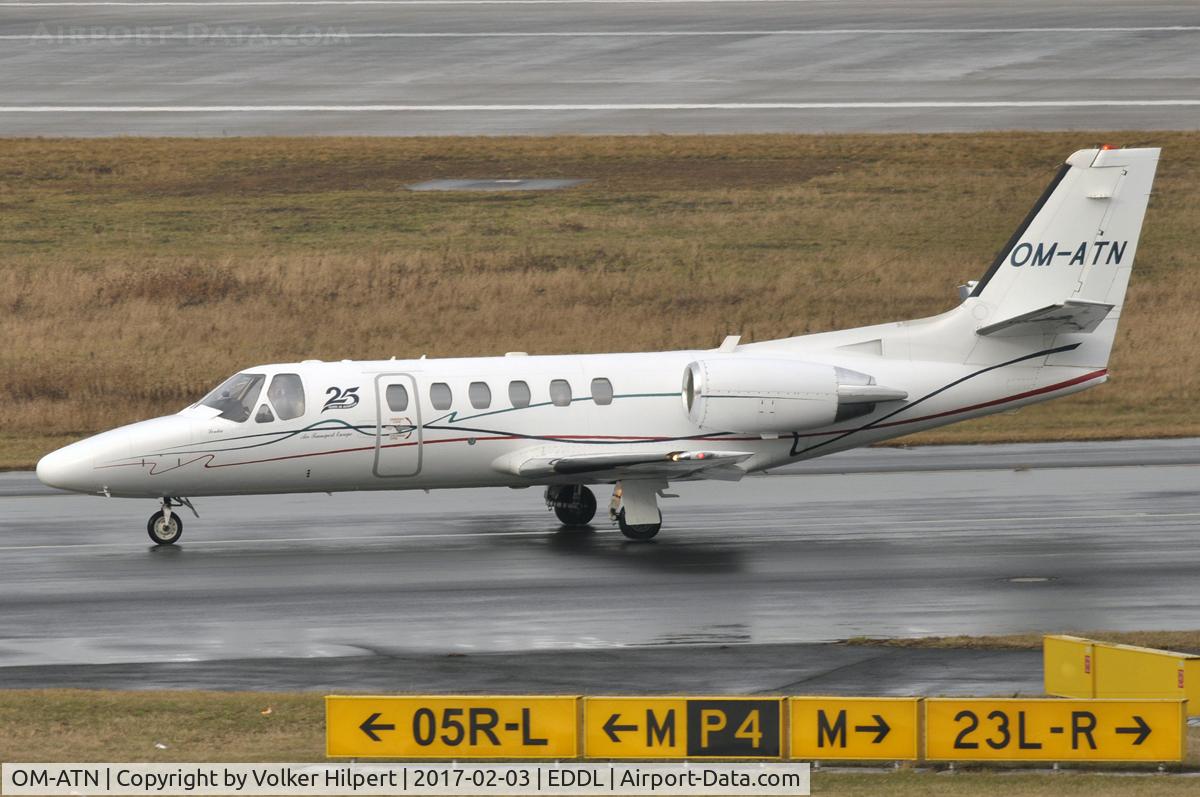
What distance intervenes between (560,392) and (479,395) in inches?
50.7

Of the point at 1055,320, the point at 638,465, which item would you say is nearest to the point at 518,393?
the point at 638,465

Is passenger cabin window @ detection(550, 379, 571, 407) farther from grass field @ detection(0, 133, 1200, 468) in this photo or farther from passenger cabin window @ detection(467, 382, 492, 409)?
grass field @ detection(0, 133, 1200, 468)

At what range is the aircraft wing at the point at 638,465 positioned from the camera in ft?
89.4

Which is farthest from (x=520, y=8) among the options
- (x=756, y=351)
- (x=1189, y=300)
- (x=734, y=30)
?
(x=756, y=351)

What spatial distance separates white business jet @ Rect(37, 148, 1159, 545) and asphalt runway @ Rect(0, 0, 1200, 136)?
3132 centimetres

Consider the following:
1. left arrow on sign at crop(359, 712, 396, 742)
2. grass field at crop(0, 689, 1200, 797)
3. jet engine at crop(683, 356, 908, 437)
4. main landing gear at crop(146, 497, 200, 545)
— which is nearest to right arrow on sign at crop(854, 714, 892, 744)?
grass field at crop(0, 689, 1200, 797)

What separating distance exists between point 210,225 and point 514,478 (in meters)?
32.4

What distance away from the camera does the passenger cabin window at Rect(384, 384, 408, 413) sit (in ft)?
92.1

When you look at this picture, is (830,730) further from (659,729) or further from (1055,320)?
(1055,320)

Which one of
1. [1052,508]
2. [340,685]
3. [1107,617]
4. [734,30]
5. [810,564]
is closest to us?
[340,685]

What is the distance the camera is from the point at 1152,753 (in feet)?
50.1

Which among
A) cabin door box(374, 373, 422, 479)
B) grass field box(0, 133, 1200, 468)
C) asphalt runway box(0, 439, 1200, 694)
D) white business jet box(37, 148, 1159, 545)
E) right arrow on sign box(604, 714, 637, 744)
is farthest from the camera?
grass field box(0, 133, 1200, 468)

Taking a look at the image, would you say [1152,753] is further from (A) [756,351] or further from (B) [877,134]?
(B) [877,134]

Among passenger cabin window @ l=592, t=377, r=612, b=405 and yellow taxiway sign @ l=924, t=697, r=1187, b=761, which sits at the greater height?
passenger cabin window @ l=592, t=377, r=612, b=405
